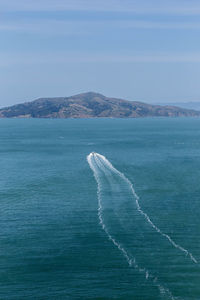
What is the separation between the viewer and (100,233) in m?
33.2

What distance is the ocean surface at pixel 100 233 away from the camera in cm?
2533

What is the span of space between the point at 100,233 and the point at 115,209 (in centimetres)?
611

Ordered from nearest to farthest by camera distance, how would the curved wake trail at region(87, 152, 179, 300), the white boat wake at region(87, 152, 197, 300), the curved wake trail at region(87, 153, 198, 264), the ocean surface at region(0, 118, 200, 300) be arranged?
the ocean surface at region(0, 118, 200, 300)
the curved wake trail at region(87, 152, 179, 300)
the white boat wake at region(87, 152, 197, 300)
the curved wake trail at region(87, 153, 198, 264)

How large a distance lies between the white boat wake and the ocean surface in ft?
0.24

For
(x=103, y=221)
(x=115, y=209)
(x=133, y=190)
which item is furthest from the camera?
(x=133, y=190)

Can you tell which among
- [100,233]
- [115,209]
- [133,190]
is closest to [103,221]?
[100,233]

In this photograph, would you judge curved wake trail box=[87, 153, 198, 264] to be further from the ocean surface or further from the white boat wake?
the ocean surface

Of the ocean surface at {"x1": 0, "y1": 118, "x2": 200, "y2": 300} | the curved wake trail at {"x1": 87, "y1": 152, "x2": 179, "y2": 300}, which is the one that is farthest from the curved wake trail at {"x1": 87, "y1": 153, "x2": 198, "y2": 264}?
the ocean surface at {"x1": 0, "y1": 118, "x2": 200, "y2": 300}

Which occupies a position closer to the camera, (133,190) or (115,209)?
(115,209)

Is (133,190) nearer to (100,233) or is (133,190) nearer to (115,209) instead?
(115,209)

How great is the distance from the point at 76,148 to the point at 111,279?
224ft

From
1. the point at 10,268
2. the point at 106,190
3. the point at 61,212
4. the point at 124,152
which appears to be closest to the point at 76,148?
the point at 124,152

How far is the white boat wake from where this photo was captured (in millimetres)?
27078

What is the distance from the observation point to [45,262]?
92.6 feet
